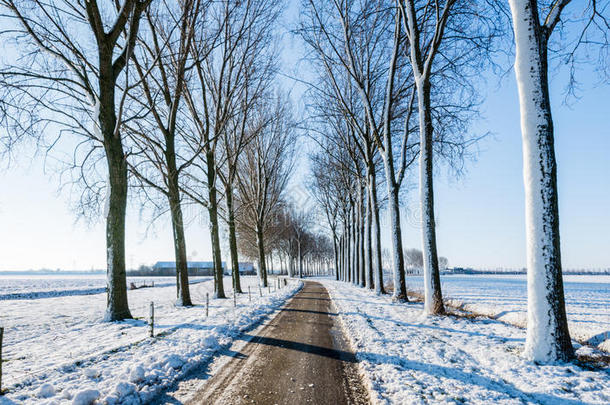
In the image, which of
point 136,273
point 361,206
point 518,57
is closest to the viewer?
point 518,57

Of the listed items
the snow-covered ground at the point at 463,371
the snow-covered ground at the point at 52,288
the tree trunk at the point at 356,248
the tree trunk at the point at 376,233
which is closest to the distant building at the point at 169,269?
the snow-covered ground at the point at 52,288

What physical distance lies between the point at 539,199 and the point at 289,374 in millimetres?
5126

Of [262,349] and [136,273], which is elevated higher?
[262,349]

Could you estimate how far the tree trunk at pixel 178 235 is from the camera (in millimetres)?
13625

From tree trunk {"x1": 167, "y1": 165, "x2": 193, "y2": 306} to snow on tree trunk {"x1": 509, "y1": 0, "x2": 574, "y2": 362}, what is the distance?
12328 millimetres

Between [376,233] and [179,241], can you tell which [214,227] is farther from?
[376,233]

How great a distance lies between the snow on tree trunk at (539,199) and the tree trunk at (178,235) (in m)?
12.3

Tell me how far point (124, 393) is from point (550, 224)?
22.9ft

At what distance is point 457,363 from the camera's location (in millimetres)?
5324

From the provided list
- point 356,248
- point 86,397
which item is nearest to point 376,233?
point 356,248

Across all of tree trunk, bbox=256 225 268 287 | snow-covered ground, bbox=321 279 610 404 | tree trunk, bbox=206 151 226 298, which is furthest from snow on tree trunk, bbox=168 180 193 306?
tree trunk, bbox=256 225 268 287

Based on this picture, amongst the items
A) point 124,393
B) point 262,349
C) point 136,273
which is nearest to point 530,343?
point 262,349

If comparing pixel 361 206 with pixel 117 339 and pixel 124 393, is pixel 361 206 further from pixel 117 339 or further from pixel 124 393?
pixel 124 393

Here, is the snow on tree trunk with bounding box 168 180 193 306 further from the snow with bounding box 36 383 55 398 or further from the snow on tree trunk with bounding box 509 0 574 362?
the snow on tree trunk with bounding box 509 0 574 362
